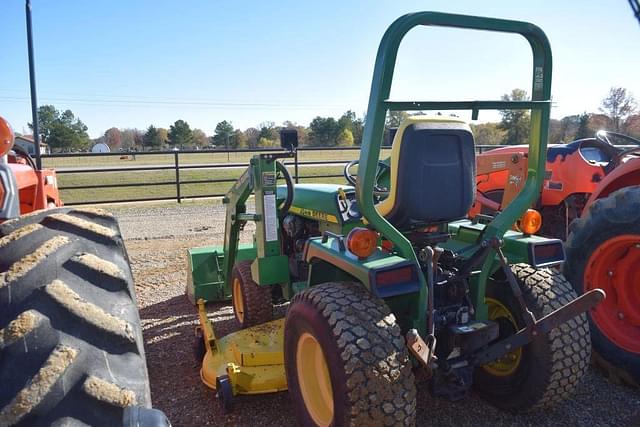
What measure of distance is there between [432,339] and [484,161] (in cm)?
394

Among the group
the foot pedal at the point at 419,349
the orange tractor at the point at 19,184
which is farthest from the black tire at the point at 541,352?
the orange tractor at the point at 19,184

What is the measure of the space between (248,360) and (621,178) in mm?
2860

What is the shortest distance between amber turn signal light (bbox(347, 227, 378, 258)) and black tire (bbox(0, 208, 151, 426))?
46.9 inches

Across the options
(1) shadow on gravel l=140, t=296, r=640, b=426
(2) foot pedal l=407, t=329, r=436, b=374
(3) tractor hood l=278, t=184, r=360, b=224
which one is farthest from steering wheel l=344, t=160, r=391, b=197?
(2) foot pedal l=407, t=329, r=436, b=374

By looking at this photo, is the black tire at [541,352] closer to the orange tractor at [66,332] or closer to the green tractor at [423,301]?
the green tractor at [423,301]

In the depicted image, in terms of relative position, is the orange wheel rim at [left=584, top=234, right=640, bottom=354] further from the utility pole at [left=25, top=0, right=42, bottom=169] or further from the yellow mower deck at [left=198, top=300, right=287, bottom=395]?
the utility pole at [left=25, top=0, right=42, bottom=169]

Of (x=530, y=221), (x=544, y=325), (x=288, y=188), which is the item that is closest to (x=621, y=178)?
(x=530, y=221)

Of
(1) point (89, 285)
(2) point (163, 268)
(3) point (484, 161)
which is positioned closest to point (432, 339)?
(1) point (89, 285)

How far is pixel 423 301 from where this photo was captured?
2518mm

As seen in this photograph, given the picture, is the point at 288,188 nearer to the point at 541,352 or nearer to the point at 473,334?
the point at 473,334

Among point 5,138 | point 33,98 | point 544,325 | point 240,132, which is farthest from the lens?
point 240,132

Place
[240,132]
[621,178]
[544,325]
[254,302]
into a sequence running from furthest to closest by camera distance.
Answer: [240,132], [254,302], [621,178], [544,325]

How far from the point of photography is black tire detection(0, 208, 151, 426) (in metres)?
1.23

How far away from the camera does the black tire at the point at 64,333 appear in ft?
4.02
